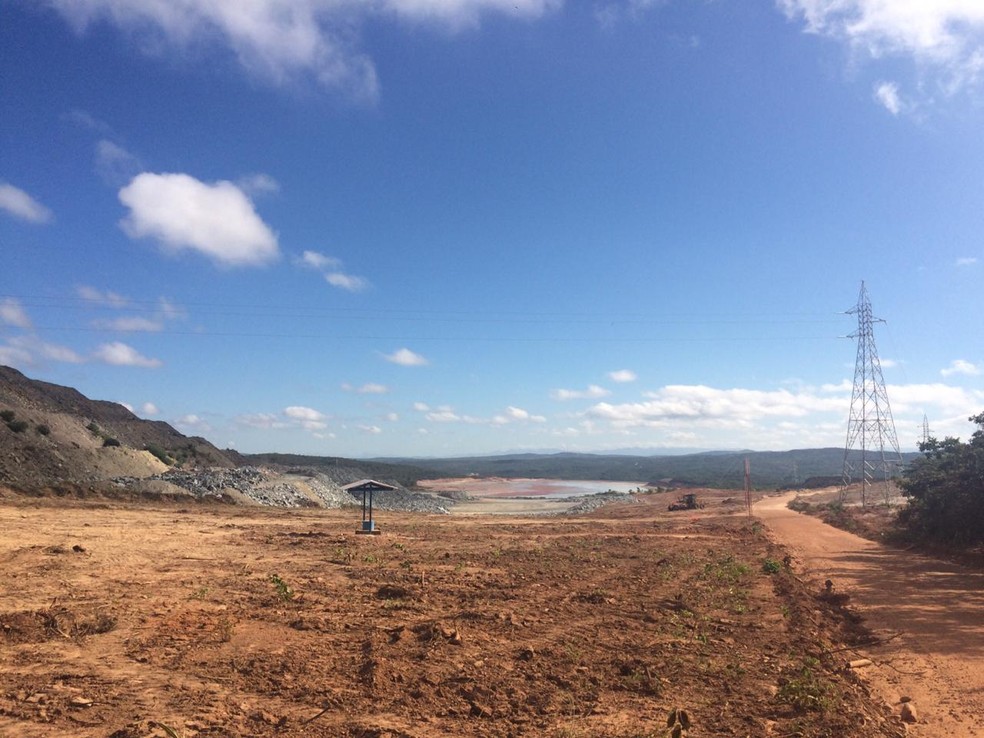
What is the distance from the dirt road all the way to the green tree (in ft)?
5.46

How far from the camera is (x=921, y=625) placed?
1105 centimetres

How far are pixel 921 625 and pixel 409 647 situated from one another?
8.38 m

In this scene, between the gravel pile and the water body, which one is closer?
the gravel pile

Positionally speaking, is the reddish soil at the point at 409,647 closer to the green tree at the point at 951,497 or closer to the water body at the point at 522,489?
the green tree at the point at 951,497

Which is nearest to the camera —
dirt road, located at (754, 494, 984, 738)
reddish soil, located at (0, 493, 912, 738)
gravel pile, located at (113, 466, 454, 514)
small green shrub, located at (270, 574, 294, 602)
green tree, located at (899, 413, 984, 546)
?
reddish soil, located at (0, 493, 912, 738)

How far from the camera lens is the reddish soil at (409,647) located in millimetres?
6375

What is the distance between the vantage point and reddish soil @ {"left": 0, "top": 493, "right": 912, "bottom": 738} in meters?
6.38

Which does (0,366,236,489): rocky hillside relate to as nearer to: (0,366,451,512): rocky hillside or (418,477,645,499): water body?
(0,366,451,512): rocky hillside

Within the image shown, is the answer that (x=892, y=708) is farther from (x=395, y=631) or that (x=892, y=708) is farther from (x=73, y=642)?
(x=73, y=642)

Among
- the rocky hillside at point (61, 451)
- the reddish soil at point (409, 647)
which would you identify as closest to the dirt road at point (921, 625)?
the reddish soil at point (409, 647)

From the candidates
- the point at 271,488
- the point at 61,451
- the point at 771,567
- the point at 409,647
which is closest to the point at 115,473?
the point at 61,451

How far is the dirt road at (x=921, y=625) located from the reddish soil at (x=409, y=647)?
386 millimetres

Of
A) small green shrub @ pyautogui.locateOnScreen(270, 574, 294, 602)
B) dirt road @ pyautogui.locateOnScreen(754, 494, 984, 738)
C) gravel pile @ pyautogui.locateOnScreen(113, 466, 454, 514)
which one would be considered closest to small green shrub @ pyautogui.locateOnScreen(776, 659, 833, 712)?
dirt road @ pyautogui.locateOnScreen(754, 494, 984, 738)

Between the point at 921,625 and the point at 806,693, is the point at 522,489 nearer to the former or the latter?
the point at 921,625
